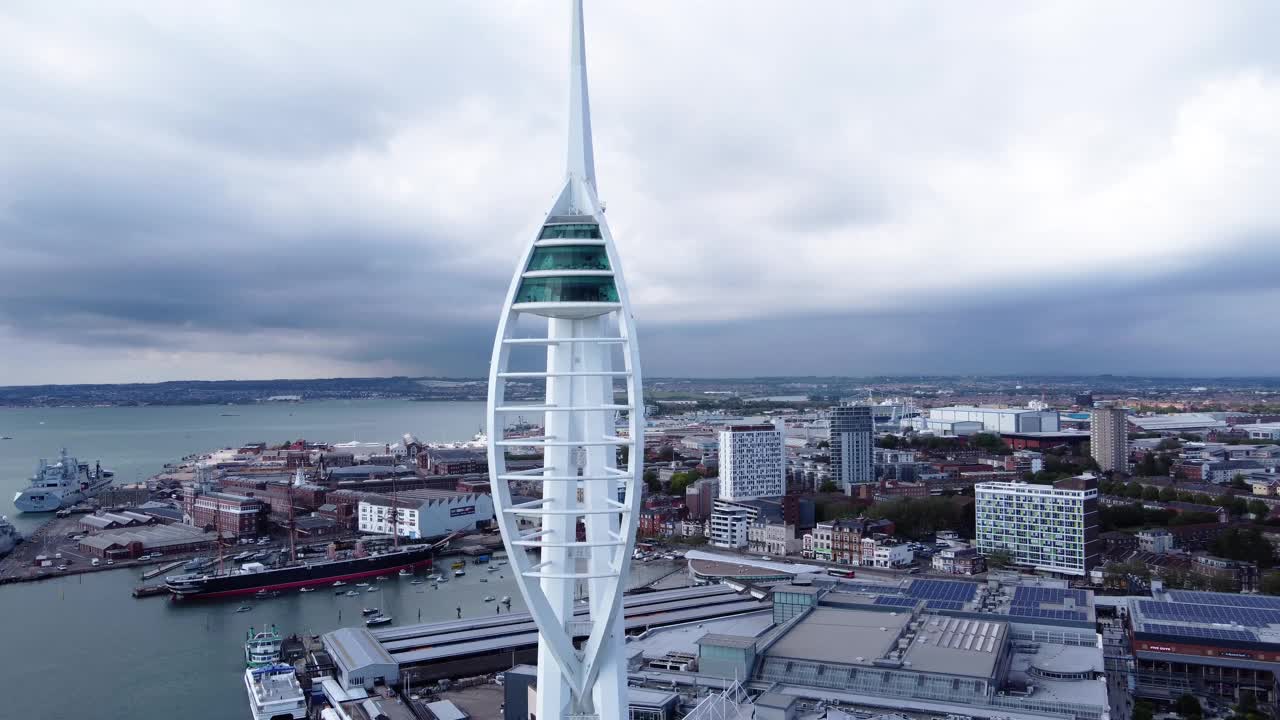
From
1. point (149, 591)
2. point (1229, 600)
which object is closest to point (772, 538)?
point (1229, 600)

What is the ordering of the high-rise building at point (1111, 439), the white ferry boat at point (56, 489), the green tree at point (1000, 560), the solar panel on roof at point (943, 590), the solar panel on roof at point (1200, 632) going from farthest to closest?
the high-rise building at point (1111, 439), the white ferry boat at point (56, 489), the green tree at point (1000, 560), the solar panel on roof at point (943, 590), the solar panel on roof at point (1200, 632)

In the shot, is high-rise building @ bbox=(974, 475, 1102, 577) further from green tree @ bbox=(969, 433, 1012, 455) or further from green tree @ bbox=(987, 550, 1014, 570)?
green tree @ bbox=(969, 433, 1012, 455)

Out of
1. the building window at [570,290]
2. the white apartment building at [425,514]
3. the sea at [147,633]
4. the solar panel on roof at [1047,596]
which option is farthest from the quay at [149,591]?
the solar panel on roof at [1047,596]

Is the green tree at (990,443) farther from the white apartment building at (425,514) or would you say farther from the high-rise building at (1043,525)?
the white apartment building at (425,514)

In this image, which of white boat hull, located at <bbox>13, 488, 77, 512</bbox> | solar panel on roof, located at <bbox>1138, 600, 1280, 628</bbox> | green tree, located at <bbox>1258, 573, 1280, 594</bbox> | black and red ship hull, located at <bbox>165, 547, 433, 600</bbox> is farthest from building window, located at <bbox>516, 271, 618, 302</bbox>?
white boat hull, located at <bbox>13, 488, 77, 512</bbox>

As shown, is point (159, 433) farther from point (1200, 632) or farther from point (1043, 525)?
point (1200, 632)

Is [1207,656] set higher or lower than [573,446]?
lower
